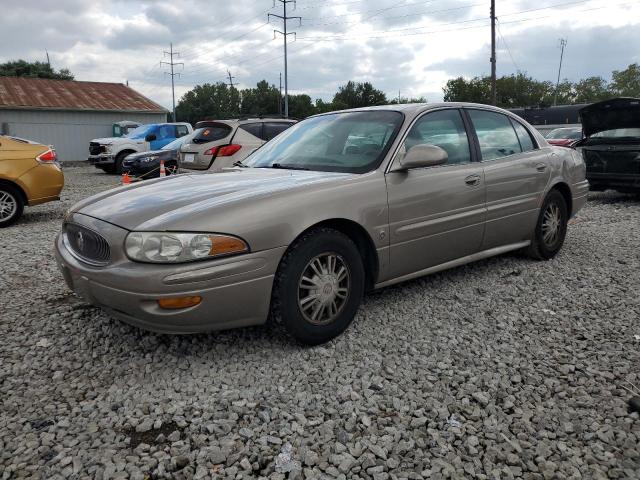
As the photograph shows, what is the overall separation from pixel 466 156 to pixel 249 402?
2.64 m

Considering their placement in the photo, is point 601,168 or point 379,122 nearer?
point 379,122

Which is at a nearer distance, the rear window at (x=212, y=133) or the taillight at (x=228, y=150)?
the taillight at (x=228, y=150)

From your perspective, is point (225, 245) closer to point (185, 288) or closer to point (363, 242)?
point (185, 288)

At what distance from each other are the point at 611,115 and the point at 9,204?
9.73 meters

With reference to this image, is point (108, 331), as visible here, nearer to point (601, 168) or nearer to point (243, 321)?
point (243, 321)

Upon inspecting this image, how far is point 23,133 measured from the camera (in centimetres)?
2558

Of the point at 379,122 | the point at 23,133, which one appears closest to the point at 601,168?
the point at 379,122

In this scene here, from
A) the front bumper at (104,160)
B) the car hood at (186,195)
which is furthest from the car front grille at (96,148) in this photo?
the car hood at (186,195)

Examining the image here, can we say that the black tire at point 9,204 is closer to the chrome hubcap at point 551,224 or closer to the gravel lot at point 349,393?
the gravel lot at point 349,393

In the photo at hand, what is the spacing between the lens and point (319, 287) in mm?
3127

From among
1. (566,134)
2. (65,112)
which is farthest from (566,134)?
(65,112)

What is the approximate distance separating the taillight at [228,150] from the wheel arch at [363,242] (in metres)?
6.77

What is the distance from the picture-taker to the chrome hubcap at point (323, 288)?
308 centimetres

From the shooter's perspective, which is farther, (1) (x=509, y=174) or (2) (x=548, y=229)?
(2) (x=548, y=229)
